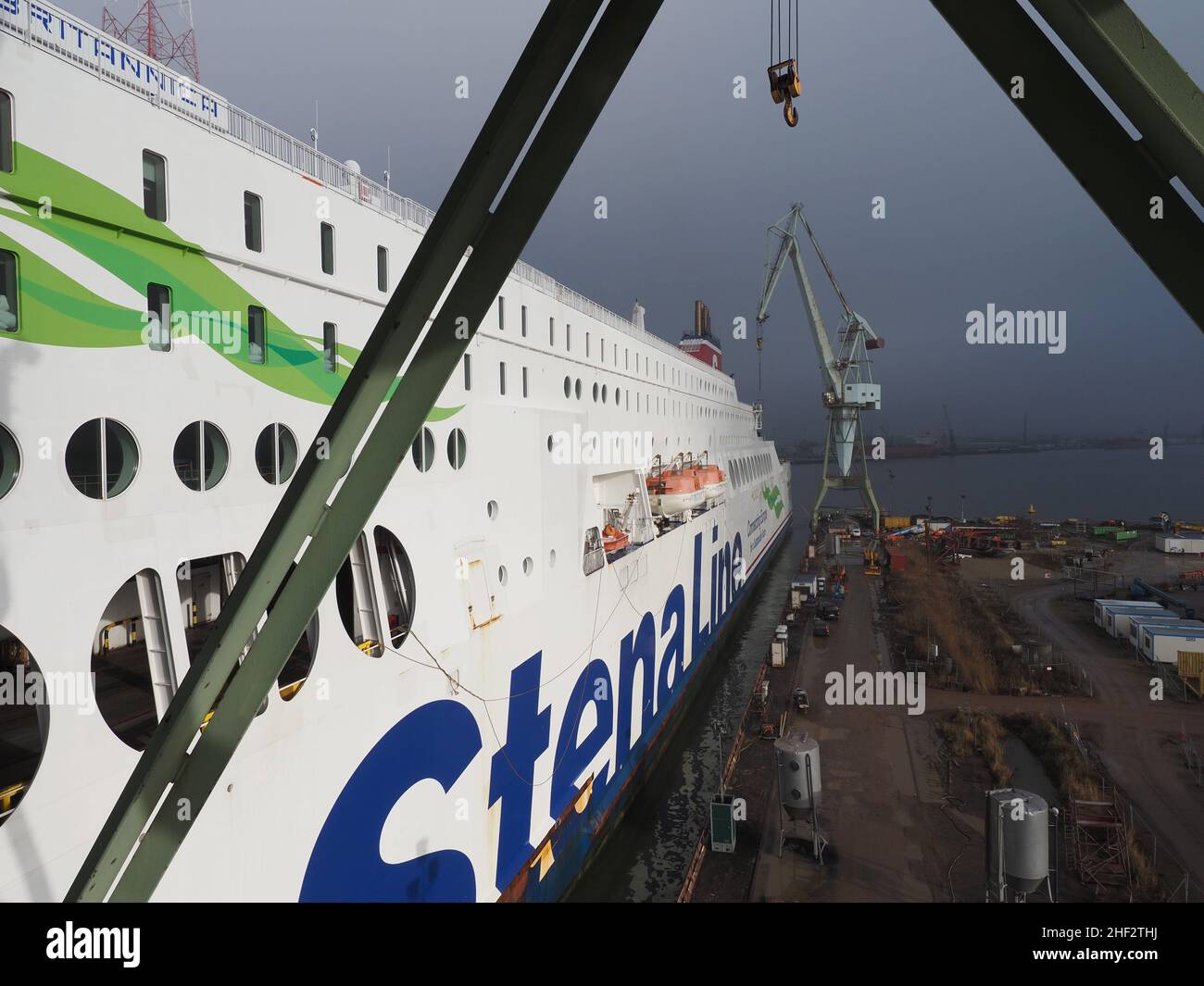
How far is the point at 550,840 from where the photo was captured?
9844mm

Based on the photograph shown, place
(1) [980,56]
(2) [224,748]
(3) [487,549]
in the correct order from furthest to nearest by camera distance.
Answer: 1. (3) [487,549]
2. (2) [224,748]
3. (1) [980,56]

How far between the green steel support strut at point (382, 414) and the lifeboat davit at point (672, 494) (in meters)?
14.8

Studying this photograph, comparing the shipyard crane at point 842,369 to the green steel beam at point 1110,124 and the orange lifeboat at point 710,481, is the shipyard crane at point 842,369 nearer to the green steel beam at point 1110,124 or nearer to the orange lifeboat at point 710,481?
the orange lifeboat at point 710,481

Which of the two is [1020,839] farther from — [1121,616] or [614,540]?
[1121,616]

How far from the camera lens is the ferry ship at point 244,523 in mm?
4094

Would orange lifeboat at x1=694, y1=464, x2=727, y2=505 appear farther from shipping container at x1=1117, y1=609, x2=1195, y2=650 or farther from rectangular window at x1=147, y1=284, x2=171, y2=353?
rectangular window at x1=147, y1=284, x2=171, y2=353

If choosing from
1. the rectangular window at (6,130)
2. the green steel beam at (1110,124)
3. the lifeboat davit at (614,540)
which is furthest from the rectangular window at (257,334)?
the lifeboat davit at (614,540)

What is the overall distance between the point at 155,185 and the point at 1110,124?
5.88 metres

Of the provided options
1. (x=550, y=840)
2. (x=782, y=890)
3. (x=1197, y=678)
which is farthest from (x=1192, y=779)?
(x=550, y=840)

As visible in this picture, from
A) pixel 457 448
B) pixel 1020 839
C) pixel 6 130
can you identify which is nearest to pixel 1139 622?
pixel 1020 839

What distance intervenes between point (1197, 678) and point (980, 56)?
71.9 feet

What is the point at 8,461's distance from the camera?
4.04 m

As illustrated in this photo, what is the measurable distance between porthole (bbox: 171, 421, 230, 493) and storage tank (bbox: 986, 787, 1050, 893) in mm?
10051
